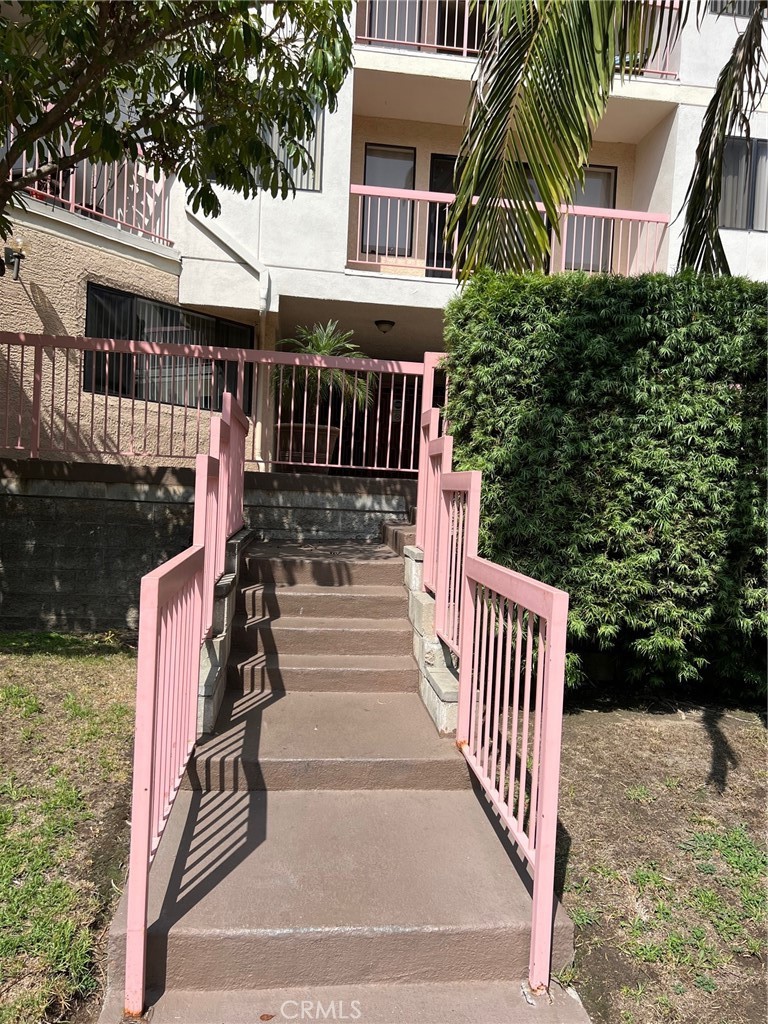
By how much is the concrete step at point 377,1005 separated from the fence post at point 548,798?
0.10 meters

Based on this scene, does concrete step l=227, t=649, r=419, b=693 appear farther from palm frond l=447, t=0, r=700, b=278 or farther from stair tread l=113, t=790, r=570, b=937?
palm frond l=447, t=0, r=700, b=278

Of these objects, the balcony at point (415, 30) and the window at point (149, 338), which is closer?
the window at point (149, 338)

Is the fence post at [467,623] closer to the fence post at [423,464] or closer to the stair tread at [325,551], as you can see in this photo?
the fence post at [423,464]

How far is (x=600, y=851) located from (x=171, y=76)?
18.4ft

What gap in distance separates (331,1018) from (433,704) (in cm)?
168

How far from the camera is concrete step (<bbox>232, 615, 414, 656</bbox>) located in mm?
4156

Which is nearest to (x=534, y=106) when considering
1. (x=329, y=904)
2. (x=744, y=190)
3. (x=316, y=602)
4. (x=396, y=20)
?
(x=316, y=602)

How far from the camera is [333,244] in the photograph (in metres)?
8.76

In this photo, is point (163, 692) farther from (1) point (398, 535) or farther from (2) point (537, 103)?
(2) point (537, 103)

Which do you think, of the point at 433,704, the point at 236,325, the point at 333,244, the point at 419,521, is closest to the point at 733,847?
the point at 433,704

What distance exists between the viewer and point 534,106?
161 inches

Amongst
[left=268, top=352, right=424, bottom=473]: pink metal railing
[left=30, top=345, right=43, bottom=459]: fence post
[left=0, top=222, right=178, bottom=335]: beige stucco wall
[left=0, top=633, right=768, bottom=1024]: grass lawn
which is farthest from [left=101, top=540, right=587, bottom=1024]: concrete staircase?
[left=0, top=222, right=178, bottom=335]: beige stucco wall

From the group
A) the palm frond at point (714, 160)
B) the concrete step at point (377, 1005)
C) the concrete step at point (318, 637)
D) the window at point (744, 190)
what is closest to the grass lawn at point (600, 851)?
the concrete step at point (377, 1005)

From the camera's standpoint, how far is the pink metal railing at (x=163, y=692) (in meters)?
2.06
